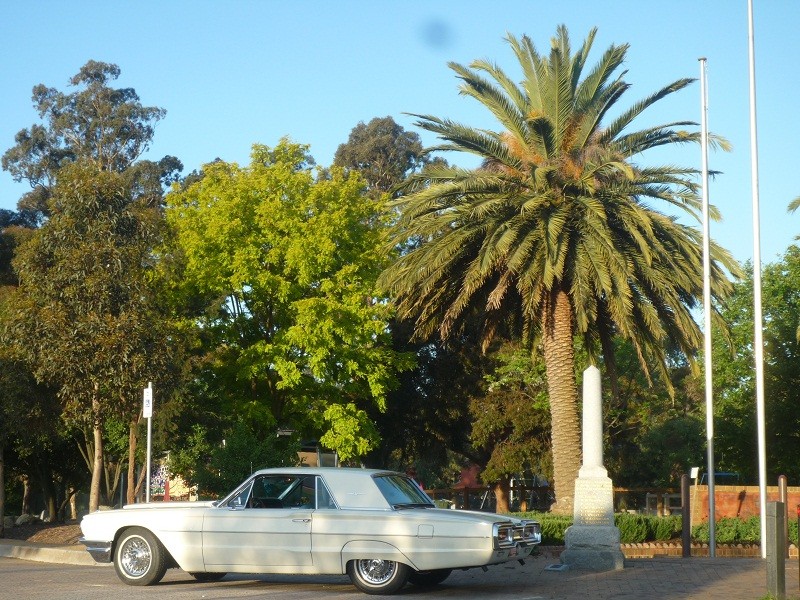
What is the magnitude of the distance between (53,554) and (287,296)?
15959 mm

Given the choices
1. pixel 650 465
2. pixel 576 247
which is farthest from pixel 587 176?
pixel 650 465

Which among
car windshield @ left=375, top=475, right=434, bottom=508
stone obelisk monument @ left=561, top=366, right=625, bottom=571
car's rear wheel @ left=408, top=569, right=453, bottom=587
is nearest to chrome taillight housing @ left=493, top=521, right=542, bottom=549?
car's rear wheel @ left=408, top=569, right=453, bottom=587

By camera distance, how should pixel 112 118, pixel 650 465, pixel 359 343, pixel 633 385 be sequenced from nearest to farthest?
pixel 359 343 → pixel 633 385 → pixel 650 465 → pixel 112 118

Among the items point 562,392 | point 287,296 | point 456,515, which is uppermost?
point 287,296

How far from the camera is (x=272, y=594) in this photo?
42.8ft

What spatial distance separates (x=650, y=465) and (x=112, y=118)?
1345 inches

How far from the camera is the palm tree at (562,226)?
76.5 ft

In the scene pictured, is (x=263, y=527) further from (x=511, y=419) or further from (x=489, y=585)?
(x=511, y=419)

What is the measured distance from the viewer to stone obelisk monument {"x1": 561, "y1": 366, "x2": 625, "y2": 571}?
51.7ft

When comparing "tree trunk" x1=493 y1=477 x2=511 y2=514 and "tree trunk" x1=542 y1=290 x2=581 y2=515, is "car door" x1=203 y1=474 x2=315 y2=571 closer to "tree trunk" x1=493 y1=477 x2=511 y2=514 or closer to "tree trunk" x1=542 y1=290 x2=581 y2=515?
"tree trunk" x1=542 y1=290 x2=581 y2=515

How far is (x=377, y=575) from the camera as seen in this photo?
12.9 meters

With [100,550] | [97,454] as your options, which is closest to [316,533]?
[100,550]

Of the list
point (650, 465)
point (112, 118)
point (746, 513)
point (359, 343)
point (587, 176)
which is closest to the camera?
point (587, 176)

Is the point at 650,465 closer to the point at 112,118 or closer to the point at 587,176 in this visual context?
the point at 587,176
